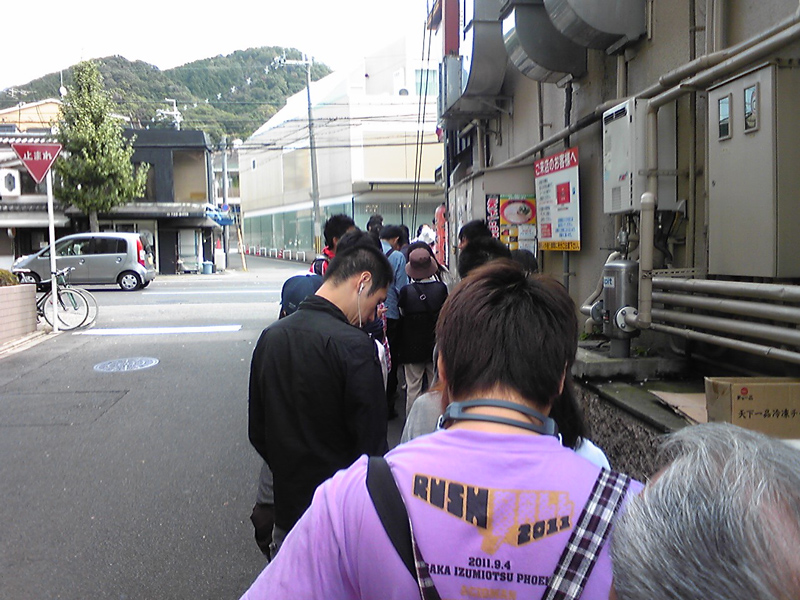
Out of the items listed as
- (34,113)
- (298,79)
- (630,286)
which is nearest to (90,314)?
(630,286)

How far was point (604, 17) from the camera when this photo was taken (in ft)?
17.3

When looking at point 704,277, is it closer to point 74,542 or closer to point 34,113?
point 74,542

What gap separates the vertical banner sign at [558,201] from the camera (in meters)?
6.66

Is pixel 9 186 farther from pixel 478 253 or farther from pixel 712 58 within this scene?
pixel 712 58

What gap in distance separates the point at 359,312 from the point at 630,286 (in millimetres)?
2569

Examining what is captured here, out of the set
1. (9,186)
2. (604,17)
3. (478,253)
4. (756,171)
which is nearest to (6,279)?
(478,253)

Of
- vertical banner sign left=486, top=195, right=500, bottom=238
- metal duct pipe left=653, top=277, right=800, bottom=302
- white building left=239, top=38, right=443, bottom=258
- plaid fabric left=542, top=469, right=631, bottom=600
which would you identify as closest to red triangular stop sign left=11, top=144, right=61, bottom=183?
vertical banner sign left=486, top=195, right=500, bottom=238

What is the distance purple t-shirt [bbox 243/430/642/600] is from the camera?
3.92 feet

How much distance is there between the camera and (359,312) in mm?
2895

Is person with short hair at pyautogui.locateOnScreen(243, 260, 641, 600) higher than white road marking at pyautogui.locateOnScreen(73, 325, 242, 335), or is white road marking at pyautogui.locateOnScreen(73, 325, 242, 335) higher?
person with short hair at pyautogui.locateOnScreen(243, 260, 641, 600)

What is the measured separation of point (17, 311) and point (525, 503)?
12440mm

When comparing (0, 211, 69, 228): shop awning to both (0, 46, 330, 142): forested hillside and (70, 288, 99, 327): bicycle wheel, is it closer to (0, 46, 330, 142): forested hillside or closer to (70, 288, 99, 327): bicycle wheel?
(70, 288, 99, 327): bicycle wheel

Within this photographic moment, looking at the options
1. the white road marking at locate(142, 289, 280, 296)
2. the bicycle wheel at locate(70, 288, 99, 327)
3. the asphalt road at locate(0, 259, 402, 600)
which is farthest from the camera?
the white road marking at locate(142, 289, 280, 296)

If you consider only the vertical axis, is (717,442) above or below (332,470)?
above
